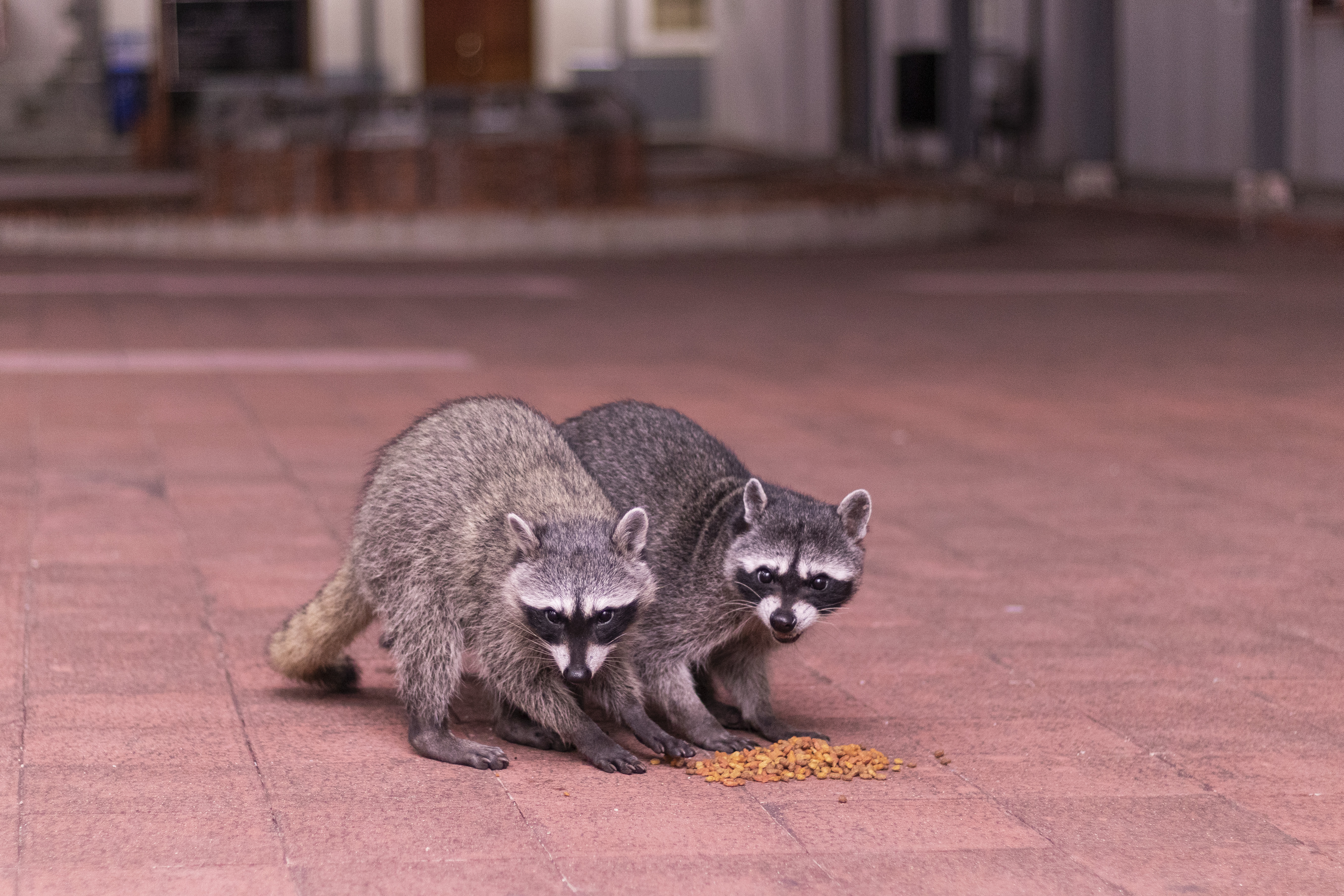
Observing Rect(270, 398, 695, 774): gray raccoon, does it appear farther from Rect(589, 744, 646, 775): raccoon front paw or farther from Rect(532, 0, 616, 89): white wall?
Rect(532, 0, 616, 89): white wall

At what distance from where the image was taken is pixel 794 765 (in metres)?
3.75

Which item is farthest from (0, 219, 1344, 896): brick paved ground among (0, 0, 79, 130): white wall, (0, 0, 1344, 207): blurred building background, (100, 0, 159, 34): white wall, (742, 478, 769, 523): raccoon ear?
(100, 0, 159, 34): white wall

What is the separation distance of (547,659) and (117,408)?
5.07m

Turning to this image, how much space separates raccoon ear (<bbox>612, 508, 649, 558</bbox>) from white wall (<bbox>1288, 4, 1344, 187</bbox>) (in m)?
14.9

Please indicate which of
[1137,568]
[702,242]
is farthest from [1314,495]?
[702,242]

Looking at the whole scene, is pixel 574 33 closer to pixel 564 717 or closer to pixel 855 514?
pixel 855 514

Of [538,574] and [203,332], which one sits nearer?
[538,574]

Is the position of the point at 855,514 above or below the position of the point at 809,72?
below

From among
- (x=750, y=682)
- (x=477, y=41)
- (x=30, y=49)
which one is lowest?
(x=750, y=682)

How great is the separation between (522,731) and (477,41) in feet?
94.6

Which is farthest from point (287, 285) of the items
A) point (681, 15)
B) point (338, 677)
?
point (681, 15)

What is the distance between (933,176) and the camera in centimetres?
2450

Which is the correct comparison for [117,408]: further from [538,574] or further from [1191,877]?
[1191,877]

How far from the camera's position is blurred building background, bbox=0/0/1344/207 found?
18.4 meters
